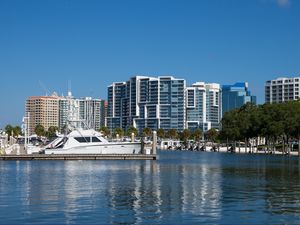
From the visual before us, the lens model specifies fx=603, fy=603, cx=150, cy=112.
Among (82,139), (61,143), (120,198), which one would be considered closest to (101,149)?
(82,139)

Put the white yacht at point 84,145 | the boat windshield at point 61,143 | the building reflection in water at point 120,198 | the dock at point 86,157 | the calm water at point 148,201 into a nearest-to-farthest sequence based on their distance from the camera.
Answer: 1. the calm water at point 148,201
2. the building reflection in water at point 120,198
3. the dock at point 86,157
4. the white yacht at point 84,145
5. the boat windshield at point 61,143

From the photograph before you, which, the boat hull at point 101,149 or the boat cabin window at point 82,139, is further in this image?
the boat cabin window at point 82,139

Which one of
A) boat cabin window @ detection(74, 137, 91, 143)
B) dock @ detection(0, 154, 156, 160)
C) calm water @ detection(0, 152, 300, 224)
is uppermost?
boat cabin window @ detection(74, 137, 91, 143)

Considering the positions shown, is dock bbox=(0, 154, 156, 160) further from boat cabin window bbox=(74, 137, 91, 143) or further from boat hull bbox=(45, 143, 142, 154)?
boat cabin window bbox=(74, 137, 91, 143)

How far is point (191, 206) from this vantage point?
4484cm

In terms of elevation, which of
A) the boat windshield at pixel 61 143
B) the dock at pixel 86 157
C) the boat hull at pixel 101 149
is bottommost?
the dock at pixel 86 157

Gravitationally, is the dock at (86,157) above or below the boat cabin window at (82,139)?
below

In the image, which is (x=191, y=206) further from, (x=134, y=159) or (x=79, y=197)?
(x=134, y=159)

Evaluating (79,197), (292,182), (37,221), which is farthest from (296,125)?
(37,221)

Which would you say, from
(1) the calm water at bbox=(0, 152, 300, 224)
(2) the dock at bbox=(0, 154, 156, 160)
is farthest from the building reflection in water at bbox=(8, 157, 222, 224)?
(2) the dock at bbox=(0, 154, 156, 160)

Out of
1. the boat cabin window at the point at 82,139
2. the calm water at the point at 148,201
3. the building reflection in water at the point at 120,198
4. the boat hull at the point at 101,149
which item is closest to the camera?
the calm water at the point at 148,201

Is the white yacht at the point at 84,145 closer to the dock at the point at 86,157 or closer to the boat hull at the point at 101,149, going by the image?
the boat hull at the point at 101,149

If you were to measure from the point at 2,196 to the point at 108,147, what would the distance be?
8273cm

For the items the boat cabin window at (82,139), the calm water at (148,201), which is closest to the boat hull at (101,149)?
the boat cabin window at (82,139)
